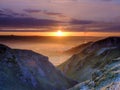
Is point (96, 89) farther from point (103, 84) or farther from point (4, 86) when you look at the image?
point (4, 86)

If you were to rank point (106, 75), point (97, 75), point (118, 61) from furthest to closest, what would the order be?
1. point (118, 61)
2. point (97, 75)
3. point (106, 75)

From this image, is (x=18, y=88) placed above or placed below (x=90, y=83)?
below

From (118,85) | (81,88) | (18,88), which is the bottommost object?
(18,88)

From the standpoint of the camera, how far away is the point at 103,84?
430 ft

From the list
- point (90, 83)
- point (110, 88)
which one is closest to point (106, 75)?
point (90, 83)

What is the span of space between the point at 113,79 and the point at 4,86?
87.4 meters

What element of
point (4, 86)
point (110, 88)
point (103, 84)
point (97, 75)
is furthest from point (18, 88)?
point (110, 88)

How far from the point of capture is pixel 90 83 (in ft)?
469

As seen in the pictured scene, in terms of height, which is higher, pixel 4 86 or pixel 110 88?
pixel 110 88

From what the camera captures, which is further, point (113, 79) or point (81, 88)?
point (81, 88)

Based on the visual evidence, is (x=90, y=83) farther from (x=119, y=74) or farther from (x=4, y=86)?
(x=4, y=86)

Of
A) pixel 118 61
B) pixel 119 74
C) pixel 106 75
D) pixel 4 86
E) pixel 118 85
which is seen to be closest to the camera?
pixel 118 85

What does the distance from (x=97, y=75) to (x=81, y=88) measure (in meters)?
11.7

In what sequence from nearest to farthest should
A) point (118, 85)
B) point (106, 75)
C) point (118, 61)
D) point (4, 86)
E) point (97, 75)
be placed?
point (118, 85)
point (106, 75)
point (97, 75)
point (118, 61)
point (4, 86)
